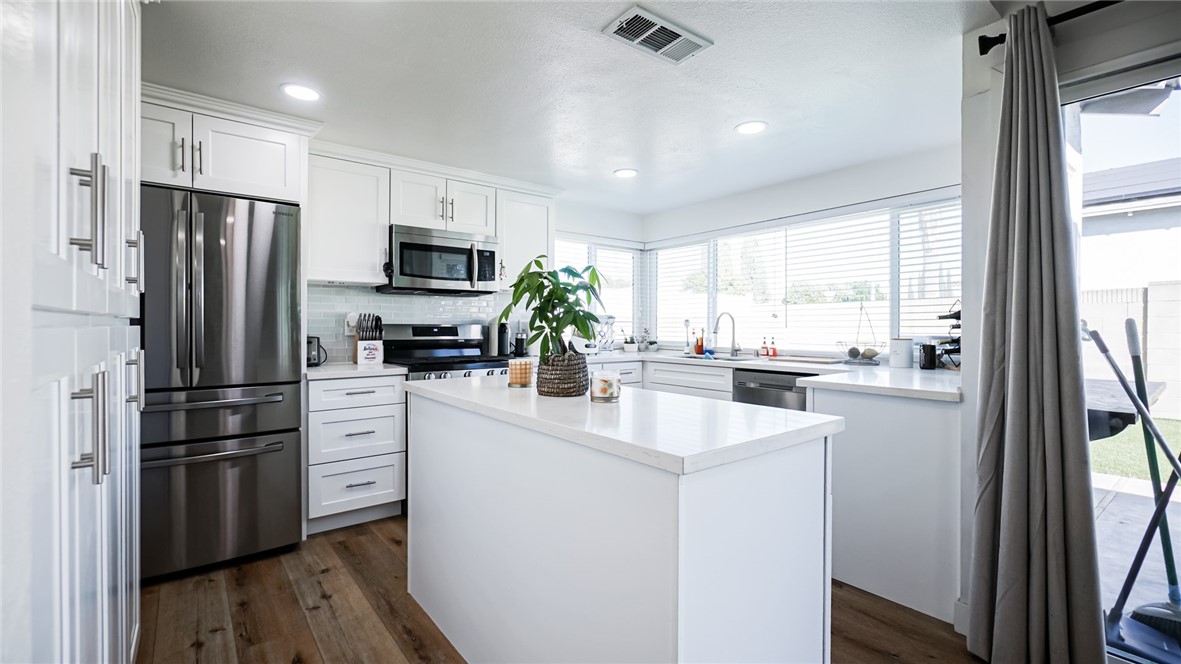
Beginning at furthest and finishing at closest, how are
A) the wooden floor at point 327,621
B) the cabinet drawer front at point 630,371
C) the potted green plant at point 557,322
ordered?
the cabinet drawer front at point 630,371 < the wooden floor at point 327,621 < the potted green plant at point 557,322

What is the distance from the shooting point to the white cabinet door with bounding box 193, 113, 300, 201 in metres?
2.64

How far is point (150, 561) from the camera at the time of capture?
2.42 metres

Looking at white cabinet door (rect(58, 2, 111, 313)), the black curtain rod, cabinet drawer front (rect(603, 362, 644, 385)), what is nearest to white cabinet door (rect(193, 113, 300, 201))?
white cabinet door (rect(58, 2, 111, 313))

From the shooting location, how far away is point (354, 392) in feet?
10.2

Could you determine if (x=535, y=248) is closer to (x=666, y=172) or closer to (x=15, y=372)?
(x=666, y=172)

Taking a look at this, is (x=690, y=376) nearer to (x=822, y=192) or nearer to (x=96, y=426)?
(x=822, y=192)

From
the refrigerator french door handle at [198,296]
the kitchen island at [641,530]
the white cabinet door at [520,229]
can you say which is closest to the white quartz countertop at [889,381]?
the kitchen island at [641,530]

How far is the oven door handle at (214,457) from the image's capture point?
2.46 meters

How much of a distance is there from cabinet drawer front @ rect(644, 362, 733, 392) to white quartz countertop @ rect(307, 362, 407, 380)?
6.99 feet

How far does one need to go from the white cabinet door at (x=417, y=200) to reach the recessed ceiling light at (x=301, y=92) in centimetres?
95

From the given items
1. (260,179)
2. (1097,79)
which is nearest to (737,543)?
(1097,79)

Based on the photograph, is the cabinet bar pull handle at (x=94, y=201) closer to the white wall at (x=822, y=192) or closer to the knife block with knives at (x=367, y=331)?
the knife block with knives at (x=367, y=331)

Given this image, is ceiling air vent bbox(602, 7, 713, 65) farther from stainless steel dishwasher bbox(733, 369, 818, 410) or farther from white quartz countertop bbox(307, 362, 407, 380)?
white quartz countertop bbox(307, 362, 407, 380)

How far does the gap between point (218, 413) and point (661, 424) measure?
2.40m
